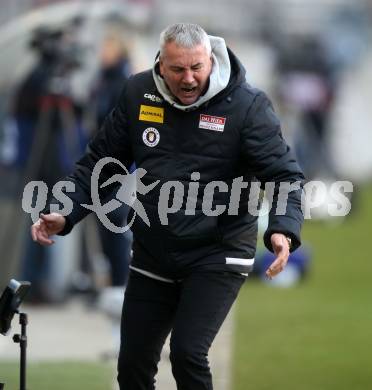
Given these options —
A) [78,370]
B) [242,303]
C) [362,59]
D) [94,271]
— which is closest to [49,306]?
[94,271]

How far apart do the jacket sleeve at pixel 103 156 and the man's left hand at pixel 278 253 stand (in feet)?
2.90

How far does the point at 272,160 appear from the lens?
6.12 meters

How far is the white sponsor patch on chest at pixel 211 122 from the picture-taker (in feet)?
20.1

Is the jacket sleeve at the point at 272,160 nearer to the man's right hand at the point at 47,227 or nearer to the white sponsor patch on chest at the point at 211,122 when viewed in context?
the white sponsor patch on chest at the point at 211,122

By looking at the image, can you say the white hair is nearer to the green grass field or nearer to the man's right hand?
the man's right hand

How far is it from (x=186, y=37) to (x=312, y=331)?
5.25 m

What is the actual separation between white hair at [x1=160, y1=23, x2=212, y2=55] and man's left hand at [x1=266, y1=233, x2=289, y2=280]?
89cm

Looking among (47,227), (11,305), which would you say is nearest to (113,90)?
(47,227)

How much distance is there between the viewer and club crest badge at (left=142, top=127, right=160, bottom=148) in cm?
620

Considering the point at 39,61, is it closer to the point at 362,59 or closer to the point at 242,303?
the point at 242,303

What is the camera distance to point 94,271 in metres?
12.2

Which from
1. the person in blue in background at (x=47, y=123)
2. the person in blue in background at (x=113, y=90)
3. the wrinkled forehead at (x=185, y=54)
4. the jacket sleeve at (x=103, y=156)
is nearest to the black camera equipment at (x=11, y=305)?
the jacket sleeve at (x=103, y=156)

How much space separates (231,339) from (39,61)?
2789 millimetres

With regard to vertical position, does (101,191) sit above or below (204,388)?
above
